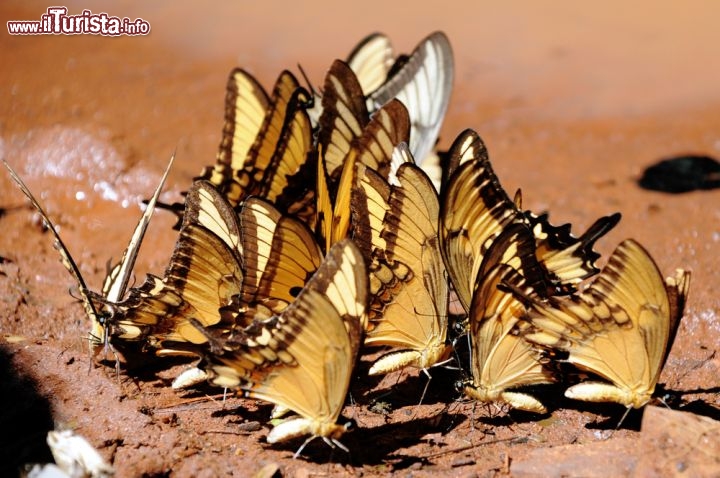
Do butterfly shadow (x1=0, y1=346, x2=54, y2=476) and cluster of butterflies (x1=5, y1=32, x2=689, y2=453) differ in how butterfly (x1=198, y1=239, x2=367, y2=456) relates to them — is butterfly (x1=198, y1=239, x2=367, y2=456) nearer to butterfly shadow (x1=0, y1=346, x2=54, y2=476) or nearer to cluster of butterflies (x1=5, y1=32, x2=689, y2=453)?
cluster of butterflies (x1=5, y1=32, x2=689, y2=453)

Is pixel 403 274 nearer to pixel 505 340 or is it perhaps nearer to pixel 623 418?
pixel 505 340

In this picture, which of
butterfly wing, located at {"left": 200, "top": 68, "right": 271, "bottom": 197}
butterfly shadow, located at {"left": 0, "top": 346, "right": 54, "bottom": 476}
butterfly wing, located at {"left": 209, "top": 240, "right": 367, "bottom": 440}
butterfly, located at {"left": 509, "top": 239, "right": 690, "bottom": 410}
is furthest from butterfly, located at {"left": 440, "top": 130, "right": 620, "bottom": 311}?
butterfly shadow, located at {"left": 0, "top": 346, "right": 54, "bottom": 476}

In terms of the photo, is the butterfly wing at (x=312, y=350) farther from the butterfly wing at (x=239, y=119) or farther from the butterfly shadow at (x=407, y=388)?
the butterfly wing at (x=239, y=119)

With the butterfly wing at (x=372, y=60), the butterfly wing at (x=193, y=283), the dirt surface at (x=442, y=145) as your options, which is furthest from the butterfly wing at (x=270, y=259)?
the butterfly wing at (x=372, y=60)

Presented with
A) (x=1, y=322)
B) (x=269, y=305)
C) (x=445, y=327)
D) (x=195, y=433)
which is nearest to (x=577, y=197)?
(x=445, y=327)

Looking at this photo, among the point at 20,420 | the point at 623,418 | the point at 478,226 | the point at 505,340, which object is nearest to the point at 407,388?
the point at 505,340
